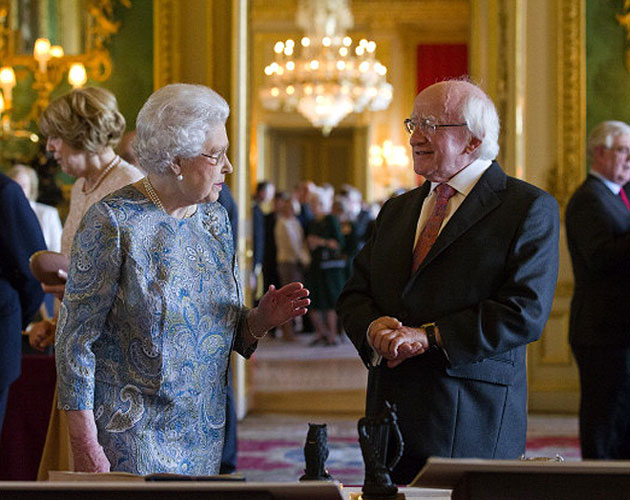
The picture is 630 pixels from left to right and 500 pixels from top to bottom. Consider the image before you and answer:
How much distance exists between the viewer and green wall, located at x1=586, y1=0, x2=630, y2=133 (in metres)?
7.66

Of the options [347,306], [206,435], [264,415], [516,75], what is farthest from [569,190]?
[206,435]

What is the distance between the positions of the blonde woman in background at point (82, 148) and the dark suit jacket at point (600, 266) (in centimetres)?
222

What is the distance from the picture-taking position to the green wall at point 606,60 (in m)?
7.66

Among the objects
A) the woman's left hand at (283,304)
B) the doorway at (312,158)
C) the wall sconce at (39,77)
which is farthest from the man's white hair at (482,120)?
the doorway at (312,158)

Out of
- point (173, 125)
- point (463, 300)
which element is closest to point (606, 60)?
point (463, 300)

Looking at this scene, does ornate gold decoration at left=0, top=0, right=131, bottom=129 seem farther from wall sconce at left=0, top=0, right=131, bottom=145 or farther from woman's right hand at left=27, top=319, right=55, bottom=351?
woman's right hand at left=27, top=319, right=55, bottom=351

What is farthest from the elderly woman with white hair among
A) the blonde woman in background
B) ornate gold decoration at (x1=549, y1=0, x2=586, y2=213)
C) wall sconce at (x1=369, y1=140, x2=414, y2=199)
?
wall sconce at (x1=369, y1=140, x2=414, y2=199)

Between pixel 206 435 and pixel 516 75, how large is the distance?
5375mm

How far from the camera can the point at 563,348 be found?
7.65 metres

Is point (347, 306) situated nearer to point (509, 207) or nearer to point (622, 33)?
point (509, 207)

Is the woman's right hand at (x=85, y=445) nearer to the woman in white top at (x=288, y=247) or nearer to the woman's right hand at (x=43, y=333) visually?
the woman's right hand at (x=43, y=333)

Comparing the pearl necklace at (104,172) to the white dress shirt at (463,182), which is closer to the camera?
the white dress shirt at (463,182)

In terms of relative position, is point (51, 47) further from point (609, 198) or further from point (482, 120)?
point (482, 120)

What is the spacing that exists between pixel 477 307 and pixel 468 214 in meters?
0.26
